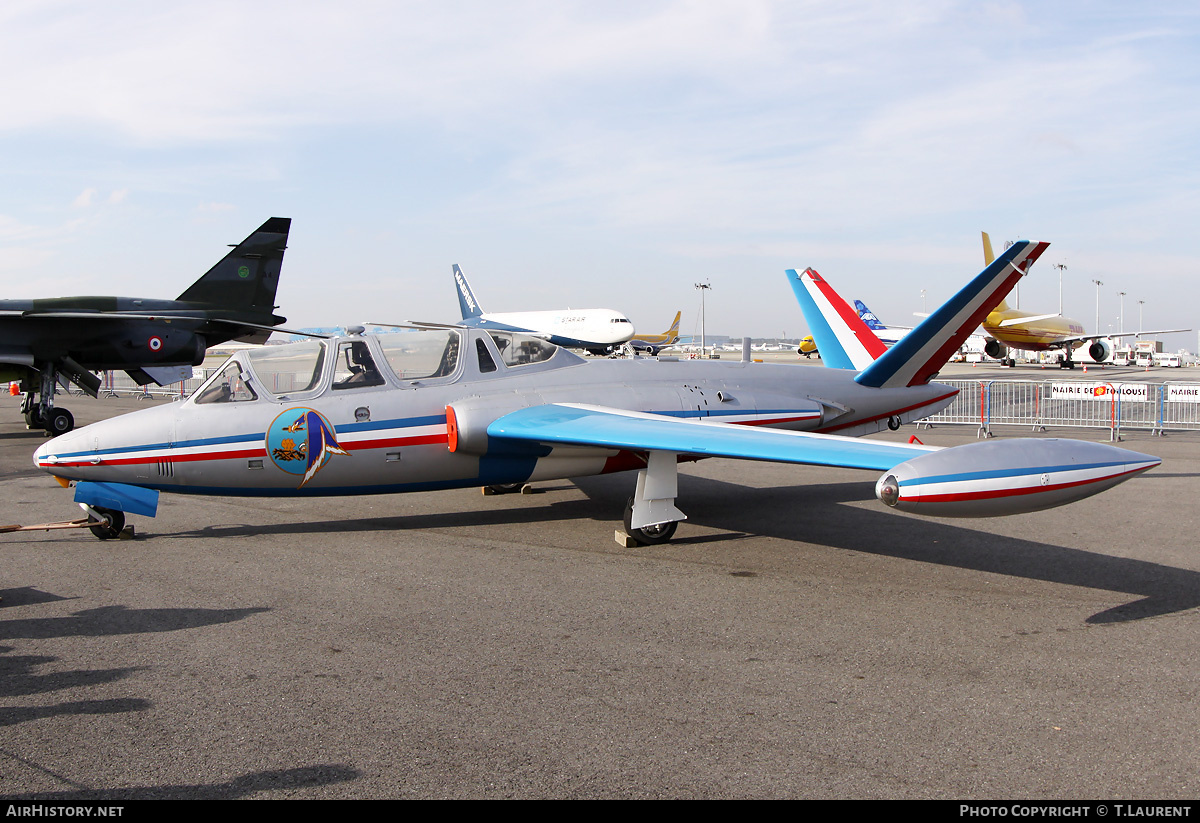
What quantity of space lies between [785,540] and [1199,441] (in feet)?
44.8

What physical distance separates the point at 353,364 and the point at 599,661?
15.5 ft

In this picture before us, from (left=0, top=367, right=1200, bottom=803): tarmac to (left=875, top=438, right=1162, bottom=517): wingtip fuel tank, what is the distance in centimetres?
91

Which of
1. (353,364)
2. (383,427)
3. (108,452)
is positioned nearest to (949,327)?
(383,427)

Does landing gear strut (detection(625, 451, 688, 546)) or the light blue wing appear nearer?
the light blue wing

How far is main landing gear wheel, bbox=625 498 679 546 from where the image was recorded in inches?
316

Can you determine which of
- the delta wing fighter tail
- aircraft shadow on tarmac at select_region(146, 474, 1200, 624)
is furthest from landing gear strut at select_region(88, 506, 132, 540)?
the delta wing fighter tail

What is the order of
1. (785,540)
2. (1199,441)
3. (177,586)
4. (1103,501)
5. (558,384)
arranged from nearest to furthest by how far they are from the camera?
(177,586), (785,540), (558,384), (1103,501), (1199,441)

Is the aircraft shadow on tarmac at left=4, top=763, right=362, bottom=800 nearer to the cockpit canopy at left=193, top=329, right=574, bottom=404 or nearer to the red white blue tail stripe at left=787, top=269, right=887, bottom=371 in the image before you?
the cockpit canopy at left=193, top=329, right=574, bottom=404

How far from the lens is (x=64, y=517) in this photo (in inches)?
371

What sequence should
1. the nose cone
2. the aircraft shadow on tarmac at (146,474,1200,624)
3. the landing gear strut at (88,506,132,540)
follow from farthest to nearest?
the landing gear strut at (88,506,132,540) < the nose cone < the aircraft shadow on tarmac at (146,474,1200,624)

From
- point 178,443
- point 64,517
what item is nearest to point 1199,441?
point 178,443

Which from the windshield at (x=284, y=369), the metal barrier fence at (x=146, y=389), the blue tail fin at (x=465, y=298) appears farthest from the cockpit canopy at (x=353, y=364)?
the blue tail fin at (x=465, y=298)
